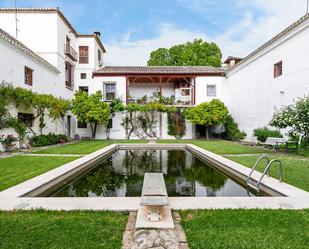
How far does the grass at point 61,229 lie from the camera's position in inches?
108

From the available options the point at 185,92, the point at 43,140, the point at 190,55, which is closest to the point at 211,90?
the point at 185,92

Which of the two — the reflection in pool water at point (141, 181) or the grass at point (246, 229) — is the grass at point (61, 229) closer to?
the grass at point (246, 229)

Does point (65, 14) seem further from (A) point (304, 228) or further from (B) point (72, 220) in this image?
(A) point (304, 228)

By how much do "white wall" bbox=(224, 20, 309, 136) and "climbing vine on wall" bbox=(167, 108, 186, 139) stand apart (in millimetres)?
4079

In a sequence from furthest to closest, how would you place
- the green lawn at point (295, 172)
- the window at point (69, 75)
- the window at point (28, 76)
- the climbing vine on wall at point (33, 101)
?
the window at point (69, 75), the window at point (28, 76), the climbing vine on wall at point (33, 101), the green lawn at point (295, 172)

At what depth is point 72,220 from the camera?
3355 mm

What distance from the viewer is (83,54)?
877 inches

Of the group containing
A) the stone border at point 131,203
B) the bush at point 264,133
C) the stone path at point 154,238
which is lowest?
the stone path at point 154,238

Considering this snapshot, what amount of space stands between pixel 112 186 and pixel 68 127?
50.5 feet

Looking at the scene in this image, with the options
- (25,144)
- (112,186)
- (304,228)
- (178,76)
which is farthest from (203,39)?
(304,228)

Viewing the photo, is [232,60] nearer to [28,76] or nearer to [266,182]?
[28,76]

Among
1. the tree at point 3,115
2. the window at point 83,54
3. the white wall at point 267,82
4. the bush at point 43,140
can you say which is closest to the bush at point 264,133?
the white wall at point 267,82

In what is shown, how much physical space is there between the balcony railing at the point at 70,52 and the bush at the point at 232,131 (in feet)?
44.2

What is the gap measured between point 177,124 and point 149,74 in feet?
15.6
